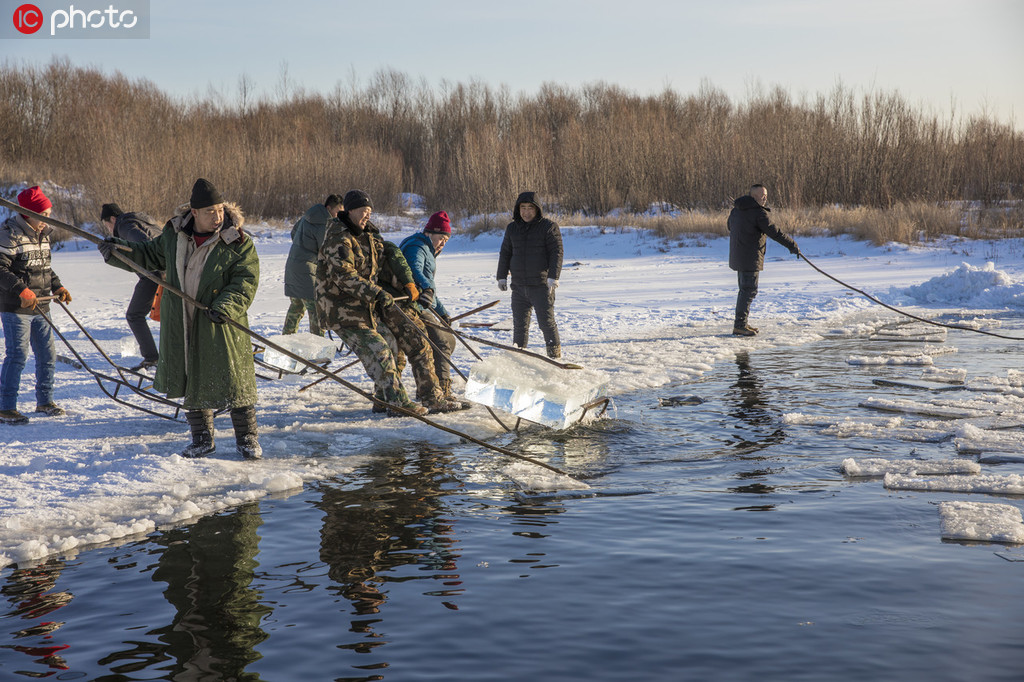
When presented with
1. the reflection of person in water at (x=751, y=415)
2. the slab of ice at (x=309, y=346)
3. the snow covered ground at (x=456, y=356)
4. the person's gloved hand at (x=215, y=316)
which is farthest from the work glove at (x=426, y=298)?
the reflection of person in water at (x=751, y=415)

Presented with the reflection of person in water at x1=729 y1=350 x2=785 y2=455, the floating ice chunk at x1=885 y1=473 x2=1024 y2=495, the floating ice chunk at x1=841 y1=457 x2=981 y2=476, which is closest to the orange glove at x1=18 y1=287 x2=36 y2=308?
the reflection of person in water at x1=729 y1=350 x2=785 y2=455

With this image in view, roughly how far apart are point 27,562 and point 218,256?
1984mm

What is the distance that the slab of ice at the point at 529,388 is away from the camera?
564 cm

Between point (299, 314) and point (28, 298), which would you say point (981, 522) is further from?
point (299, 314)

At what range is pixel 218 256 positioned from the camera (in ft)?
17.4

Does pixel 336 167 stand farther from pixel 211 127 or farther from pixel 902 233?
pixel 902 233

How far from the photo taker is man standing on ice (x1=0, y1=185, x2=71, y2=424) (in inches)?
257

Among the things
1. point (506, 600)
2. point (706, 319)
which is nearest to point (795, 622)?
point (506, 600)

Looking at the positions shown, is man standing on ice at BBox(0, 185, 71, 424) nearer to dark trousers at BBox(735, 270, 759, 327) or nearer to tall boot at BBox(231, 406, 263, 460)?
tall boot at BBox(231, 406, 263, 460)

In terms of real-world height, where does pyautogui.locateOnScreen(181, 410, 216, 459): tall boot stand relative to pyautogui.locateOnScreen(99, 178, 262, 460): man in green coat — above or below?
below

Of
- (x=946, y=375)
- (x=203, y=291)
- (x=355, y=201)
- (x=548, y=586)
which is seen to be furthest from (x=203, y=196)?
(x=946, y=375)

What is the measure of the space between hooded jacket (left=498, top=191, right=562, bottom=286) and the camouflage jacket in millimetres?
2661

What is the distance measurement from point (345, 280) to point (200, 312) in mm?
1257

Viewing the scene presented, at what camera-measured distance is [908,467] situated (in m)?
5.44
